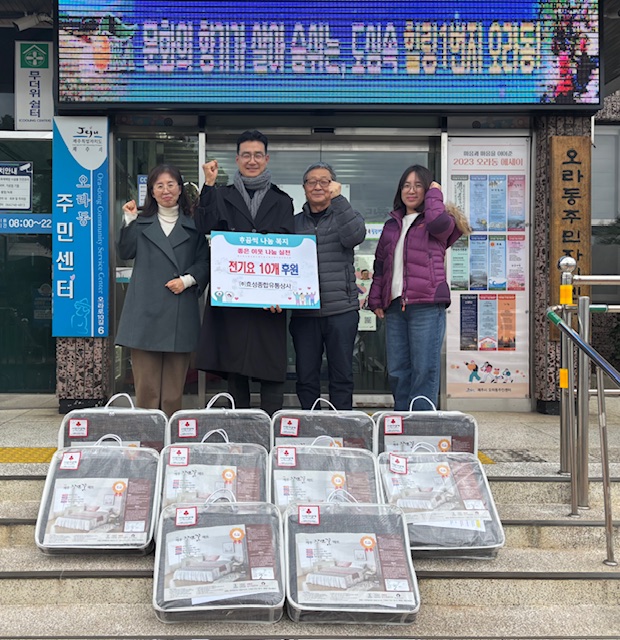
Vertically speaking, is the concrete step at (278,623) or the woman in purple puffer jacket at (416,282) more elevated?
the woman in purple puffer jacket at (416,282)

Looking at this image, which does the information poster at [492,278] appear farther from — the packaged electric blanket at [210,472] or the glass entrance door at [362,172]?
the packaged electric blanket at [210,472]

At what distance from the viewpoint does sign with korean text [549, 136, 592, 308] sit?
5.28 meters

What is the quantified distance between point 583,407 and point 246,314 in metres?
1.91

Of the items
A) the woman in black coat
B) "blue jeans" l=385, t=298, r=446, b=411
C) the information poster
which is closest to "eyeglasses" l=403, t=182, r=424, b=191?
"blue jeans" l=385, t=298, r=446, b=411

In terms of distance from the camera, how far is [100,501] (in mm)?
2873

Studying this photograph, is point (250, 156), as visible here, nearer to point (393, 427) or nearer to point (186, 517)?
point (393, 427)

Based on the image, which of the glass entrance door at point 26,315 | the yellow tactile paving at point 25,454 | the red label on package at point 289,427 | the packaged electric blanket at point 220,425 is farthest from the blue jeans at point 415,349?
the glass entrance door at point 26,315

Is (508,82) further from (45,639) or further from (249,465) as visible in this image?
(45,639)

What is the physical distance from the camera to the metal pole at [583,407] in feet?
10.7

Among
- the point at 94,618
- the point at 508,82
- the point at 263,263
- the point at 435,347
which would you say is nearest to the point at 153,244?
the point at 263,263

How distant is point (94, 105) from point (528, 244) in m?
3.87

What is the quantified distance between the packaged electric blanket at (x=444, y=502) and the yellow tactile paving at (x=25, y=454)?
2053 mm

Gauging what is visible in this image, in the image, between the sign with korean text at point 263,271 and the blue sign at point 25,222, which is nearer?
the sign with korean text at point 263,271

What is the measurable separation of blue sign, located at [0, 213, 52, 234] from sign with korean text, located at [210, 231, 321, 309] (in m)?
2.69
